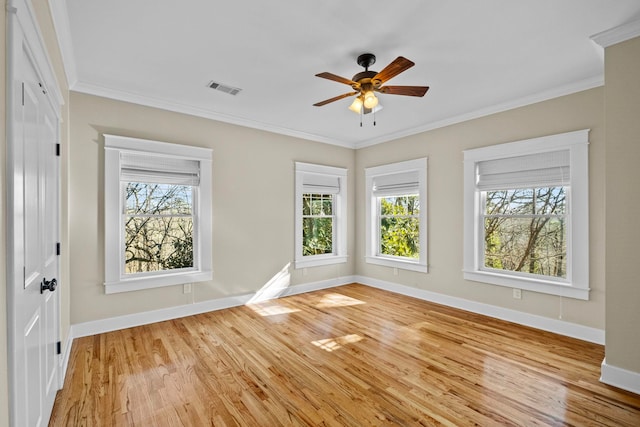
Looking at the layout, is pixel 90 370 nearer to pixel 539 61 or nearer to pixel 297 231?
pixel 297 231

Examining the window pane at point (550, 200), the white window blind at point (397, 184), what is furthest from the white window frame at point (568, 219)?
the white window blind at point (397, 184)

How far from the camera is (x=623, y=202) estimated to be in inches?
97.3

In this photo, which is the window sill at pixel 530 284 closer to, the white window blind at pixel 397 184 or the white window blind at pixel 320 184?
the white window blind at pixel 397 184

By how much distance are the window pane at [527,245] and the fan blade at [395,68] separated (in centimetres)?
272

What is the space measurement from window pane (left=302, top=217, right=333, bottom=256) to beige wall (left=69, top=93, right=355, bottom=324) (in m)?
0.34

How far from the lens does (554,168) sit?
366 cm

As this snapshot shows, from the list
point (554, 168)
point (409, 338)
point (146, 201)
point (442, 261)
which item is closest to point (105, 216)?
point (146, 201)

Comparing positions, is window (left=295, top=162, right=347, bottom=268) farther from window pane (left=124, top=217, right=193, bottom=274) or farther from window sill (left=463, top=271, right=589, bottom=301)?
window sill (left=463, top=271, right=589, bottom=301)

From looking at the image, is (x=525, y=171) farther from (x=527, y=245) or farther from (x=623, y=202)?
(x=623, y=202)

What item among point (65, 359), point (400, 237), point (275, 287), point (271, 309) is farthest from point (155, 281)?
point (400, 237)

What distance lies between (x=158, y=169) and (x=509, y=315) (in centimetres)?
480

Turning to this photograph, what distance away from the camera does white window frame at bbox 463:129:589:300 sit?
340 cm

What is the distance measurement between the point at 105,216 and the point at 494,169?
4839mm

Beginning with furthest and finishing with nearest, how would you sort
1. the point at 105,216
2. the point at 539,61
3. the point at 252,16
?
the point at 105,216 < the point at 539,61 < the point at 252,16
